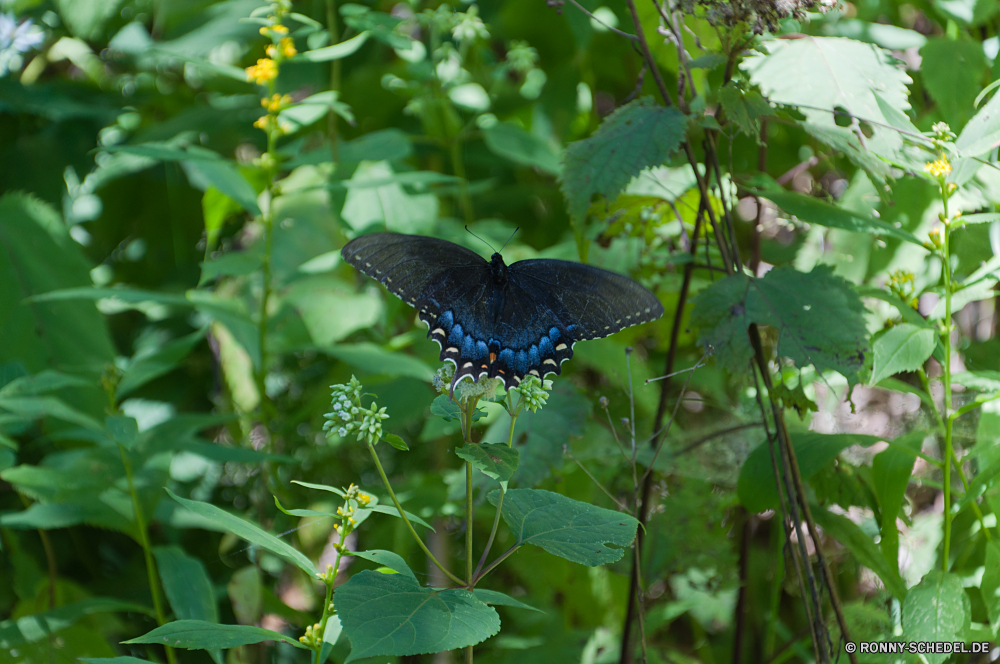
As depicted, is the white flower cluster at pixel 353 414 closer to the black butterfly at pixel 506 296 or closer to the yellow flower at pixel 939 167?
the black butterfly at pixel 506 296

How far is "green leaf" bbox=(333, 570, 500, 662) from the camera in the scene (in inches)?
22.5

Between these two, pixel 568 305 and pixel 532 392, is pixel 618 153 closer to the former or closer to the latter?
pixel 568 305

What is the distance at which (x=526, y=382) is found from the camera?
0.74m

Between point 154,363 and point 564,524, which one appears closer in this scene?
point 564,524

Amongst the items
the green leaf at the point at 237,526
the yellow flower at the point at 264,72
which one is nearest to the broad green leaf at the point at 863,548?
the green leaf at the point at 237,526

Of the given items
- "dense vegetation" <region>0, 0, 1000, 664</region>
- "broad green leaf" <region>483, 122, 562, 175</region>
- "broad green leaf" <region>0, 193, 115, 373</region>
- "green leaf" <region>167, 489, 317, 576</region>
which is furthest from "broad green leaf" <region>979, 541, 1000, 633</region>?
"broad green leaf" <region>0, 193, 115, 373</region>

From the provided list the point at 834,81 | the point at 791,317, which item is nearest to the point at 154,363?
the point at 791,317

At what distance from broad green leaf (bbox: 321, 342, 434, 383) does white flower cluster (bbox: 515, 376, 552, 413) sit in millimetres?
421

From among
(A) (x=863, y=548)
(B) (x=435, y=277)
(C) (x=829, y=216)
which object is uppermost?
(C) (x=829, y=216)

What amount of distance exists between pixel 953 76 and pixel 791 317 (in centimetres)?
62

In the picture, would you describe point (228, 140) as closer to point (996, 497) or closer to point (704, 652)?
point (704, 652)

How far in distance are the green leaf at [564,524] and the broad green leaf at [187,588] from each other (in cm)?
60

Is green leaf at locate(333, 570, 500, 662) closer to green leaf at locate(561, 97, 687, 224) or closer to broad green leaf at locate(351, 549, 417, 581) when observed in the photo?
broad green leaf at locate(351, 549, 417, 581)

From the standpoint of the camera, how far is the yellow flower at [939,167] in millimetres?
835
